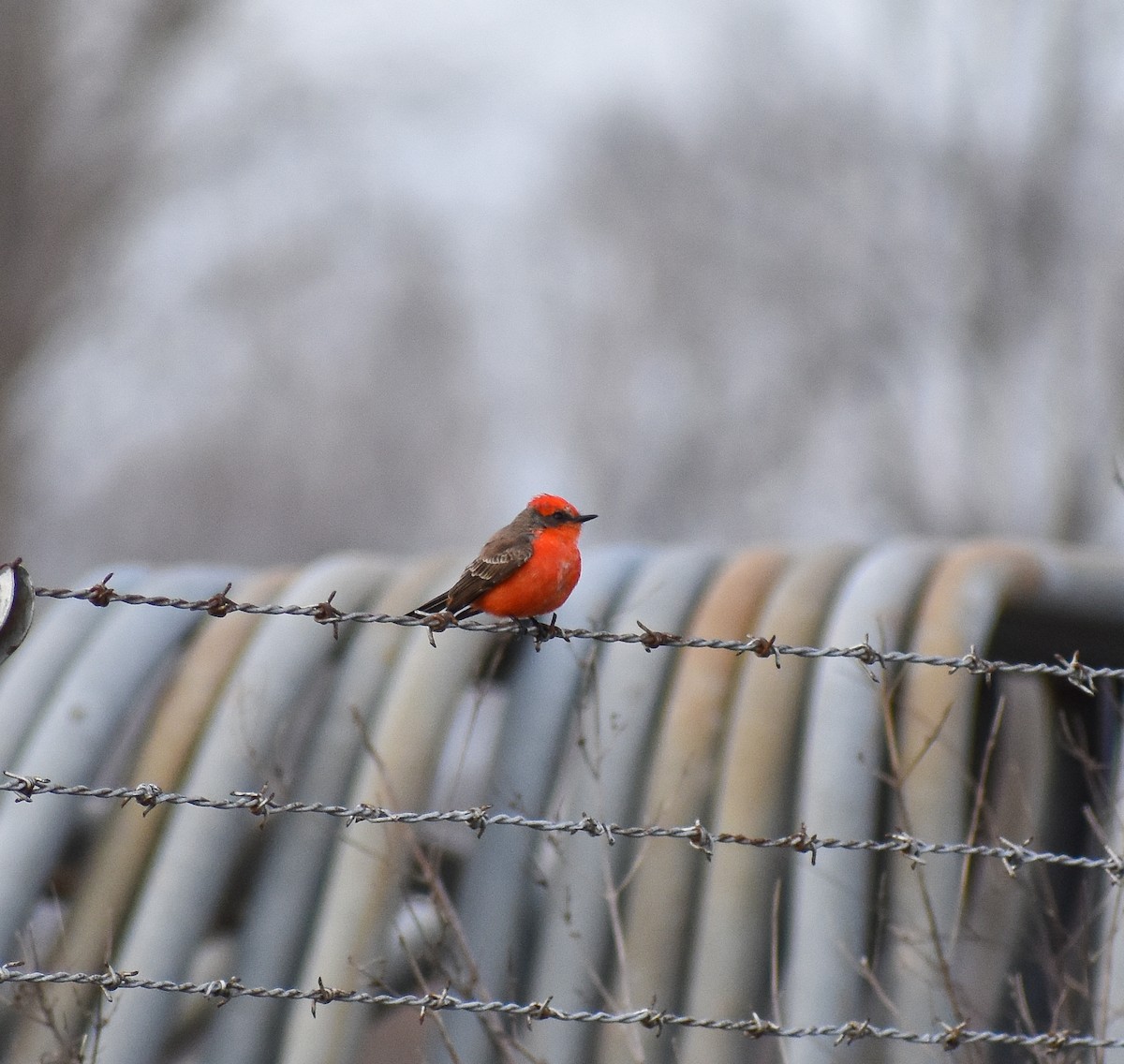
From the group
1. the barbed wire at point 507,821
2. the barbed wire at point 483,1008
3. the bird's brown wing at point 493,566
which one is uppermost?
the bird's brown wing at point 493,566

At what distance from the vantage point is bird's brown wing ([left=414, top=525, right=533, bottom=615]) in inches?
197

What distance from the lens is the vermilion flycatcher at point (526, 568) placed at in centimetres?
501

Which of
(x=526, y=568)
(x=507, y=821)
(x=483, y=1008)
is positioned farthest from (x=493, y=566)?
(x=483, y=1008)

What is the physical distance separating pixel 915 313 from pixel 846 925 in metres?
25.6

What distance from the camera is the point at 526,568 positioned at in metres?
5.00

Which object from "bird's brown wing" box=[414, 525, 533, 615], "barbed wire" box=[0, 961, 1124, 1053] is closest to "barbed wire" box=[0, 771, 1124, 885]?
"barbed wire" box=[0, 961, 1124, 1053]

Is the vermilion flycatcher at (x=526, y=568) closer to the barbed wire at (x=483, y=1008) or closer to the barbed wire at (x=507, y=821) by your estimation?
the barbed wire at (x=507, y=821)

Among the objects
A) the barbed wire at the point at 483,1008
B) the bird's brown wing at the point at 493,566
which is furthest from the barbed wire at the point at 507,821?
the bird's brown wing at the point at 493,566

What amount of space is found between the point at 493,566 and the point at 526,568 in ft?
0.38

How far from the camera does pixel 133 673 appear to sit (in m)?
6.50

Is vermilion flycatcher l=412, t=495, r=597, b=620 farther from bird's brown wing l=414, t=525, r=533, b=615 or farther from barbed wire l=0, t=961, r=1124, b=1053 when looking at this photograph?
barbed wire l=0, t=961, r=1124, b=1053

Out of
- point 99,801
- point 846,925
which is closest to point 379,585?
point 99,801

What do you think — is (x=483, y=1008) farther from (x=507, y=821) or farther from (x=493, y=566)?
(x=493, y=566)

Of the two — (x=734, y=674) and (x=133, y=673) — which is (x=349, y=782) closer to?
(x=133, y=673)
